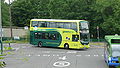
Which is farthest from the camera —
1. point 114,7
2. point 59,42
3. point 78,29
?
point 114,7

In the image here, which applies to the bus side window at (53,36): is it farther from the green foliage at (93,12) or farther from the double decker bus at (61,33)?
the green foliage at (93,12)

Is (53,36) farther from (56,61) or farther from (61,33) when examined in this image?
(56,61)

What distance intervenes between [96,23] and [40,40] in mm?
14958

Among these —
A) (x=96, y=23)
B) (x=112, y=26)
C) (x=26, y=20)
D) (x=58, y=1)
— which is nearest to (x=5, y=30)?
(x=26, y=20)

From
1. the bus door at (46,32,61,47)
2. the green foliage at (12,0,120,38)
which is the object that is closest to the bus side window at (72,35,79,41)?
the bus door at (46,32,61,47)

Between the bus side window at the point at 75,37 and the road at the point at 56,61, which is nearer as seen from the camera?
the road at the point at 56,61

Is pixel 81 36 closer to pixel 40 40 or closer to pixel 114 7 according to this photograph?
pixel 40 40

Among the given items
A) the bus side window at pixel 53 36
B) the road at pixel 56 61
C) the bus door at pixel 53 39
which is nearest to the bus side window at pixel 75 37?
the bus door at pixel 53 39

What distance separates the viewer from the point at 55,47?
1256 inches

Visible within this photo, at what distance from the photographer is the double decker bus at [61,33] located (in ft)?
90.5

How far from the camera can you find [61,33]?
28.9 metres

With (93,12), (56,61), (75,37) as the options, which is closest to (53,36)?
(75,37)

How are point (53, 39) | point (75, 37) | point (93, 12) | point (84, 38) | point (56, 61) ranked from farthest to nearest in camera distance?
point (93, 12)
point (53, 39)
point (84, 38)
point (75, 37)
point (56, 61)

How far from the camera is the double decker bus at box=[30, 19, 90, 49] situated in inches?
1086
